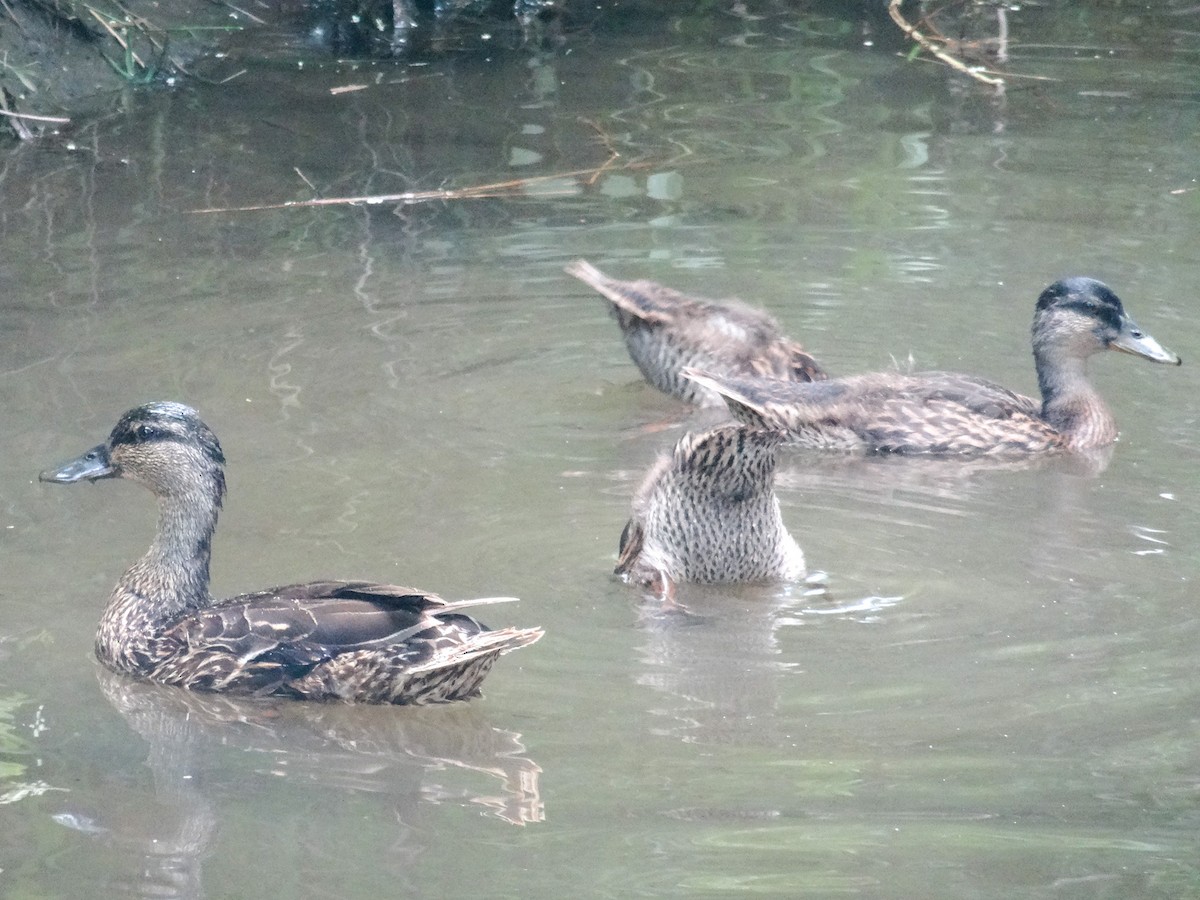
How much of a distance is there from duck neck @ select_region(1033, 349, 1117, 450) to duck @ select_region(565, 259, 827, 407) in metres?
1.06

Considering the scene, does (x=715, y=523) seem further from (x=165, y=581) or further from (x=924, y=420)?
(x=165, y=581)

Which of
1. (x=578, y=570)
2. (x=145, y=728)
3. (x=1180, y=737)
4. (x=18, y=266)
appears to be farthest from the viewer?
(x=18, y=266)

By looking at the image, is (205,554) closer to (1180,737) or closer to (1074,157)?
(1180,737)

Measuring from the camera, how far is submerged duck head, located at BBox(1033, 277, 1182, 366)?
870cm

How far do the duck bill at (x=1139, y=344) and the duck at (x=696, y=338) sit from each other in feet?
4.65

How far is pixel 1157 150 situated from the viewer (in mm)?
12031

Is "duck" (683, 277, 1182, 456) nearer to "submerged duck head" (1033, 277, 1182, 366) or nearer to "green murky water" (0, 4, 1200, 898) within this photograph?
"submerged duck head" (1033, 277, 1182, 366)

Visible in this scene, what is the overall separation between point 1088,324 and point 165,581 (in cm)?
460

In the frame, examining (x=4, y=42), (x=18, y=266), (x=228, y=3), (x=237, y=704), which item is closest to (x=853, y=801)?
(x=237, y=704)

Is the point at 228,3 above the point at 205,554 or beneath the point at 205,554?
above

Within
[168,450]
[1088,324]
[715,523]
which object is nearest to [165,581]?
[168,450]

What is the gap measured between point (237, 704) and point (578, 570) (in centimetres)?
157

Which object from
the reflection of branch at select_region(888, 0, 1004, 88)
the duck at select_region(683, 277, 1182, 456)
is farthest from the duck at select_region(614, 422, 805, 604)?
the reflection of branch at select_region(888, 0, 1004, 88)

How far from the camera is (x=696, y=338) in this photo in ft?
29.2
